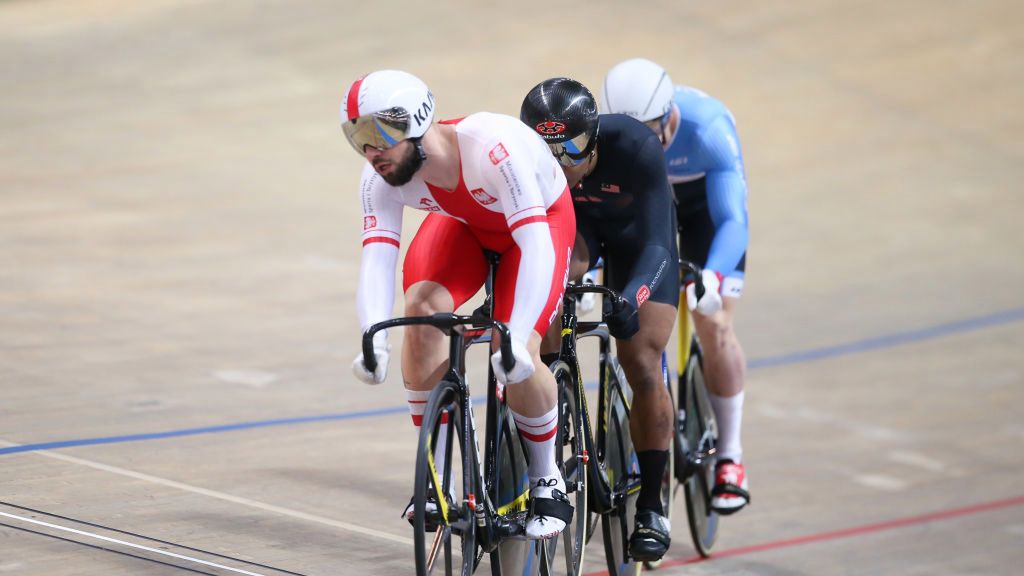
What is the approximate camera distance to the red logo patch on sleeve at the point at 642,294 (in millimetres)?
3361

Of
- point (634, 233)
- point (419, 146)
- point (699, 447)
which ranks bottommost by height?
point (699, 447)

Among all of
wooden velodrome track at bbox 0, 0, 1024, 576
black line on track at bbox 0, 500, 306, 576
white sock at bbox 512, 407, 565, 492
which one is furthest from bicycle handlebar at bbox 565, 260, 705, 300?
black line on track at bbox 0, 500, 306, 576

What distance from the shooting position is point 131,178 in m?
7.54

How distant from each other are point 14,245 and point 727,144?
3.73 metres

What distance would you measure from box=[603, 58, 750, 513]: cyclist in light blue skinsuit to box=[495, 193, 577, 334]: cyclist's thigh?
2.52 feet

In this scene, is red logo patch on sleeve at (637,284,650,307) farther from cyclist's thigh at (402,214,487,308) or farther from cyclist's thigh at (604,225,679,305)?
cyclist's thigh at (402,214,487,308)

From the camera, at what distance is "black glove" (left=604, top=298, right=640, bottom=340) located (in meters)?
3.25

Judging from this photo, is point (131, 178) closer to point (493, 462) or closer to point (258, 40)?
point (258, 40)

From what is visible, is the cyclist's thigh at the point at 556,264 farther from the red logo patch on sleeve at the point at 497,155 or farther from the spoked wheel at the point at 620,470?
the spoked wheel at the point at 620,470

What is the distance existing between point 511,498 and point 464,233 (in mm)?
624

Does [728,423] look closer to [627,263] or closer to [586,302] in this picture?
[586,302]

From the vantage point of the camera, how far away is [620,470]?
3.74 metres

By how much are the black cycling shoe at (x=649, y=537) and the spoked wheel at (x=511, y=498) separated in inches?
17.9

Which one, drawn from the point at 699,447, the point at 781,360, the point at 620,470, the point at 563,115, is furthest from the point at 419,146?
the point at 781,360
